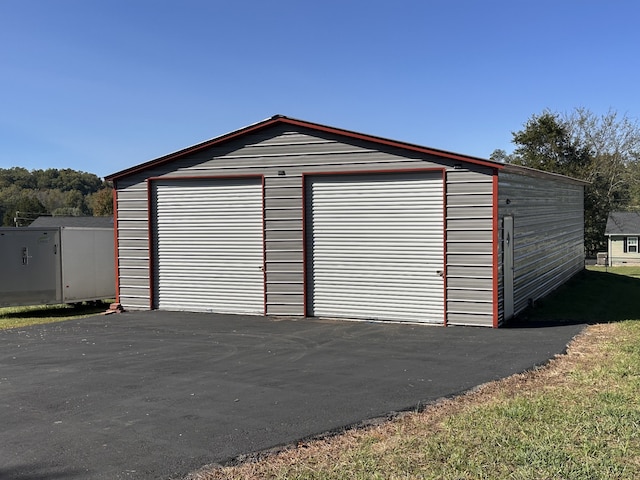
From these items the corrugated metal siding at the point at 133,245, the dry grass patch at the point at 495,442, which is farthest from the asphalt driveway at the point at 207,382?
the corrugated metal siding at the point at 133,245

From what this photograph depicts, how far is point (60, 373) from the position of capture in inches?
312

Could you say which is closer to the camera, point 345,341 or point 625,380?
point 625,380

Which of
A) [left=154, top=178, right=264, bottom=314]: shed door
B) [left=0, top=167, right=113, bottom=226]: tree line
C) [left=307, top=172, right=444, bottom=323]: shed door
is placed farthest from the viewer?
[left=0, top=167, right=113, bottom=226]: tree line

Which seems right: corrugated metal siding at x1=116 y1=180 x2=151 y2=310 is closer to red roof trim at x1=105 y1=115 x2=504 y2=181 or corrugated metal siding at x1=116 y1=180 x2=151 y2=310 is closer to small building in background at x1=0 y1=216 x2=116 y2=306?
red roof trim at x1=105 y1=115 x2=504 y2=181

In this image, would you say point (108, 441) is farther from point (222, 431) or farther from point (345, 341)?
point (345, 341)

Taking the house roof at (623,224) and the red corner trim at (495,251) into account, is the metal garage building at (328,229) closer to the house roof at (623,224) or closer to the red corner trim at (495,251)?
the red corner trim at (495,251)

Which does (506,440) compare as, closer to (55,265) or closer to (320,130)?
(320,130)

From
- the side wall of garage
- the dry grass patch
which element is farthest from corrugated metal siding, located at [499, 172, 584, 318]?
the dry grass patch

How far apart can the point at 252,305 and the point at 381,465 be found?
8.67m

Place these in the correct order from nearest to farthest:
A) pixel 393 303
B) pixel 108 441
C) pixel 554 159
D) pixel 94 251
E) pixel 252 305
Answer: pixel 108 441 < pixel 393 303 < pixel 252 305 < pixel 94 251 < pixel 554 159

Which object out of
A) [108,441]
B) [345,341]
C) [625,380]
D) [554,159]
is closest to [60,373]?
[108,441]

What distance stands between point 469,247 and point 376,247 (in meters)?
1.90

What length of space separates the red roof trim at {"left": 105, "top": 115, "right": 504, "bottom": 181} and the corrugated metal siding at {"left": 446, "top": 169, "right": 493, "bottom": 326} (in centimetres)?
29

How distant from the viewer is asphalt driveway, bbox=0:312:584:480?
5051mm
